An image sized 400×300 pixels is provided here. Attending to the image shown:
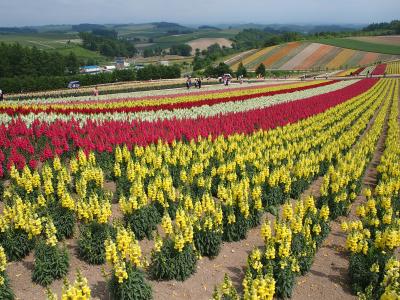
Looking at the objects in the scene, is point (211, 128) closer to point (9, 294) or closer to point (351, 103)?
point (9, 294)

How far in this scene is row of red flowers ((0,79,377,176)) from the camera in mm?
14070

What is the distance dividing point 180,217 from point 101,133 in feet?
28.9

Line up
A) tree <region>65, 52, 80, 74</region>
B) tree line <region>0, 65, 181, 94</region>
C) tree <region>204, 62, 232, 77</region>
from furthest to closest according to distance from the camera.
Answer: tree <region>65, 52, 80, 74</region>
tree <region>204, 62, 232, 77</region>
tree line <region>0, 65, 181, 94</region>

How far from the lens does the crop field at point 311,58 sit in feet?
334

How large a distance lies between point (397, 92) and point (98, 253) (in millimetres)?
45352

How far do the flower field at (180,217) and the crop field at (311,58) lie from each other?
89.8m

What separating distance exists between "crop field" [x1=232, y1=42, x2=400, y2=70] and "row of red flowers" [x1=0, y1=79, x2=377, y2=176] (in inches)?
3327

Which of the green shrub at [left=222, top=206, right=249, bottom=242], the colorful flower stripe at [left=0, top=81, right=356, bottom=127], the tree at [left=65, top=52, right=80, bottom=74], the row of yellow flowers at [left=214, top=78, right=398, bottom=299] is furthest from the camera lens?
the tree at [left=65, top=52, right=80, bottom=74]

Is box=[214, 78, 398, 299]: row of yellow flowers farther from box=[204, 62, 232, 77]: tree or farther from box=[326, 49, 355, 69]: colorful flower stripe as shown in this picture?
box=[326, 49, 355, 69]: colorful flower stripe

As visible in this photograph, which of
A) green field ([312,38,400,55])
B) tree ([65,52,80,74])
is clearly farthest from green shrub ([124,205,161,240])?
green field ([312,38,400,55])

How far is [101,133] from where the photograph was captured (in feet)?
53.7

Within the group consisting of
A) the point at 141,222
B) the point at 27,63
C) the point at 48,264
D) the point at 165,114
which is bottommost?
the point at 48,264

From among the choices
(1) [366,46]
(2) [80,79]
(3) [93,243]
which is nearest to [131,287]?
(3) [93,243]

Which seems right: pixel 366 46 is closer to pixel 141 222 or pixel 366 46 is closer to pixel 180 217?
pixel 141 222
